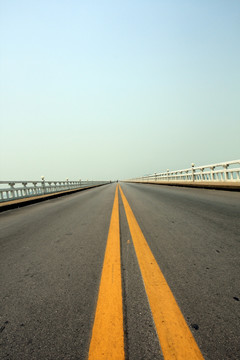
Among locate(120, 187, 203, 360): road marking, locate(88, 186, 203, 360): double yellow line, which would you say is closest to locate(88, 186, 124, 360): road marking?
locate(88, 186, 203, 360): double yellow line

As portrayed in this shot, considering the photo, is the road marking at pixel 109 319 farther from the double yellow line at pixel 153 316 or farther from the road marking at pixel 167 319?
the road marking at pixel 167 319

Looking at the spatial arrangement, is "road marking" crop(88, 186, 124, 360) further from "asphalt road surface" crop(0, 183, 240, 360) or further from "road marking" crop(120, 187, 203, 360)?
"road marking" crop(120, 187, 203, 360)

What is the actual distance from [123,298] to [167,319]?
36cm

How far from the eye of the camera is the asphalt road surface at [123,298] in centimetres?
105

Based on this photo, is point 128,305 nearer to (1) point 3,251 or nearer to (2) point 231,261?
(2) point 231,261

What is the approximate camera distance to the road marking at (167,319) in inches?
38.8

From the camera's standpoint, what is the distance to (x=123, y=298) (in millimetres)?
1470

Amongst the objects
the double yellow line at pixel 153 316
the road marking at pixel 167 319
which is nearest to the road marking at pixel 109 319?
the double yellow line at pixel 153 316

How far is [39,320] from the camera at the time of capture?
1311 millimetres

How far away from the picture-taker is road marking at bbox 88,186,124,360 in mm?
1006

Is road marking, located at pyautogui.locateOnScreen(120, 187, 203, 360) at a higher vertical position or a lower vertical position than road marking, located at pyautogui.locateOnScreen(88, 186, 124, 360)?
lower

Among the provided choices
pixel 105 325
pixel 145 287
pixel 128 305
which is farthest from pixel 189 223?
pixel 105 325

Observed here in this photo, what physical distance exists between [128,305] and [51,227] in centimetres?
305

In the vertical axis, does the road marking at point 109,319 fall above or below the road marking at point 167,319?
above
